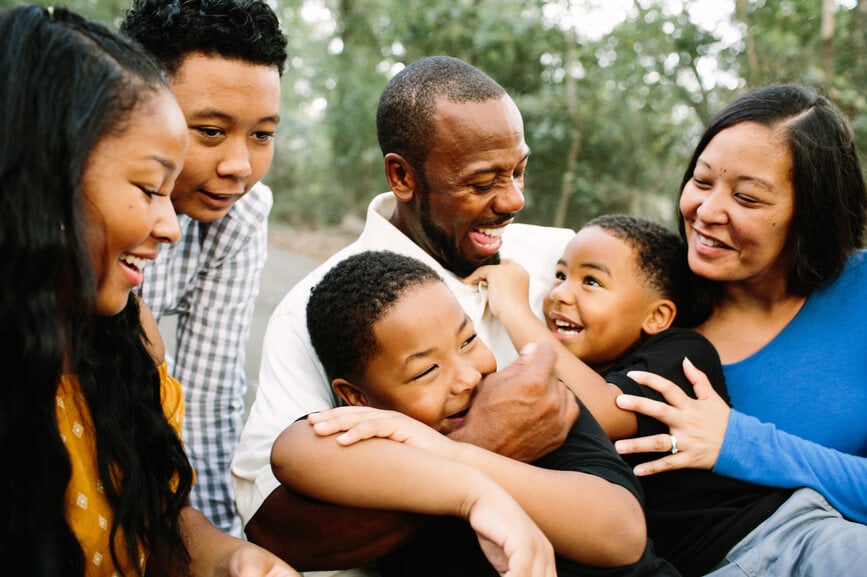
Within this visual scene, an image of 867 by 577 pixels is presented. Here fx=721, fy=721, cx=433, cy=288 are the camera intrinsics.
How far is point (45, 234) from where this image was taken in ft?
4.39

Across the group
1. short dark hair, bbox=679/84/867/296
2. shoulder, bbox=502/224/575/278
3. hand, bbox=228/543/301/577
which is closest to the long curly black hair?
hand, bbox=228/543/301/577

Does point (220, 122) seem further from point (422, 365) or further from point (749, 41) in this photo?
point (749, 41)

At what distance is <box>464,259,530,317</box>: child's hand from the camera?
2.40 m

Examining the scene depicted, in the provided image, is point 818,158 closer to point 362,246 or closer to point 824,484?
point 824,484

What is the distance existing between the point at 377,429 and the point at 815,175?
62.9 inches

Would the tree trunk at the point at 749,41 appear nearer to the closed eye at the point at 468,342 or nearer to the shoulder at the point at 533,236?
the shoulder at the point at 533,236

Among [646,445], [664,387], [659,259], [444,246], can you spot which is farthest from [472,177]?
[646,445]

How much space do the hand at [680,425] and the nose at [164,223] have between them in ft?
4.32

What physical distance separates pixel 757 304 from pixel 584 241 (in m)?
0.63

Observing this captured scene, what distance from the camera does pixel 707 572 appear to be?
6.64 feet

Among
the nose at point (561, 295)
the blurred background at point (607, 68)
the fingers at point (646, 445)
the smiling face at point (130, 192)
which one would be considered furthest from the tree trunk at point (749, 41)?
the smiling face at point (130, 192)

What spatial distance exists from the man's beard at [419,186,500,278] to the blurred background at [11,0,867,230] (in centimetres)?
372

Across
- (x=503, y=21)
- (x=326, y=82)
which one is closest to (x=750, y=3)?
(x=503, y=21)

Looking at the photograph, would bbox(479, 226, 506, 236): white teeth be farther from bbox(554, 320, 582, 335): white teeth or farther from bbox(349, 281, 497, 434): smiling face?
bbox(349, 281, 497, 434): smiling face
